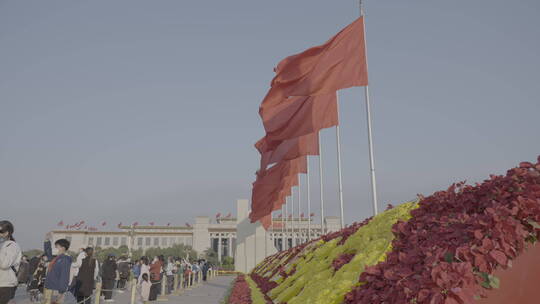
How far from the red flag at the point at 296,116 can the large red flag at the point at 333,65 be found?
0.73 m

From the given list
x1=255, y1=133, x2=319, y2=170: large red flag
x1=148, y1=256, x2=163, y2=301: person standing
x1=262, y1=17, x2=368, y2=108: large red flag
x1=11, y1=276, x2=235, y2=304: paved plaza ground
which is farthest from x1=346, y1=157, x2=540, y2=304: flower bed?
x1=148, y1=256, x2=163, y2=301: person standing

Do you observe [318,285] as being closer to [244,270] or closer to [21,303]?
[21,303]

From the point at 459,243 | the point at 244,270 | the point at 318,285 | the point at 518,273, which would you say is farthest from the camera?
the point at 244,270

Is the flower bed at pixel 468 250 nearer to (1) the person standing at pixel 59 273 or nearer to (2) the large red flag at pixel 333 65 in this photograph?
(2) the large red flag at pixel 333 65

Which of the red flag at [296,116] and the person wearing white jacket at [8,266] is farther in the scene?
the red flag at [296,116]

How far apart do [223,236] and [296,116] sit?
232 ft

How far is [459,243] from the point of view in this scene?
3.06m

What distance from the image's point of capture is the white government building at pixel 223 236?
40438 mm

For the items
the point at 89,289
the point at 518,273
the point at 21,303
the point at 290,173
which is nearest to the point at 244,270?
the point at 290,173

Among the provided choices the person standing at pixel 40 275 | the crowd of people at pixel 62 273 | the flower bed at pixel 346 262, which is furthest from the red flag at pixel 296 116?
the person standing at pixel 40 275

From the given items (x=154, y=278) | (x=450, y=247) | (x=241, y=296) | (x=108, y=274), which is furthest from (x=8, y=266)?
(x=154, y=278)

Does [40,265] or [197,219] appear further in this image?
[197,219]

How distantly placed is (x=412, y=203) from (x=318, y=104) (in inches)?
212

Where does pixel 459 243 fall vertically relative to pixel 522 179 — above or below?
below
